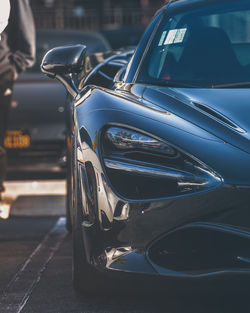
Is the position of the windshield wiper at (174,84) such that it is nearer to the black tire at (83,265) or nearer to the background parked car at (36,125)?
the black tire at (83,265)

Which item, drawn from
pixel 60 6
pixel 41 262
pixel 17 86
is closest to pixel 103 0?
pixel 60 6

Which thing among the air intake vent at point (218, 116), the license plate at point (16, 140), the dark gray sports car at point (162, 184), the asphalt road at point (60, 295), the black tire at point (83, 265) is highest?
the air intake vent at point (218, 116)

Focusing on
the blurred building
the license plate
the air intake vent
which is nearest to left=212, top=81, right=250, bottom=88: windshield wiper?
the air intake vent

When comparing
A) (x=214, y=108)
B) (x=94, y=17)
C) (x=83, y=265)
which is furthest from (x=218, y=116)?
(x=94, y=17)

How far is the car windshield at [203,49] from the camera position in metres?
4.07

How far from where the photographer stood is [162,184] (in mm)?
3166

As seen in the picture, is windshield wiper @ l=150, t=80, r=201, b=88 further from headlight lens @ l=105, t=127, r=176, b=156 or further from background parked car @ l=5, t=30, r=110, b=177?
background parked car @ l=5, t=30, r=110, b=177

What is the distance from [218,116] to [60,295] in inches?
40.4

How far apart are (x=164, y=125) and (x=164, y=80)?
2.67ft

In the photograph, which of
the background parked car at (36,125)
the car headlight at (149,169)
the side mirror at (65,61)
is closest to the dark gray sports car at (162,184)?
the car headlight at (149,169)

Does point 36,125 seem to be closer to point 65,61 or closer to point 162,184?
point 65,61

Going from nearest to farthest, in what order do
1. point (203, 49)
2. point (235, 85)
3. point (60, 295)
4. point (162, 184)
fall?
point (162, 184) → point (60, 295) → point (235, 85) → point (203, 49)

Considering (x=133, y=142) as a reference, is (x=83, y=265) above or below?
below

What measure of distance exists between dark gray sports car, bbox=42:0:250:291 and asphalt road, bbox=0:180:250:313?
4.3 inches
